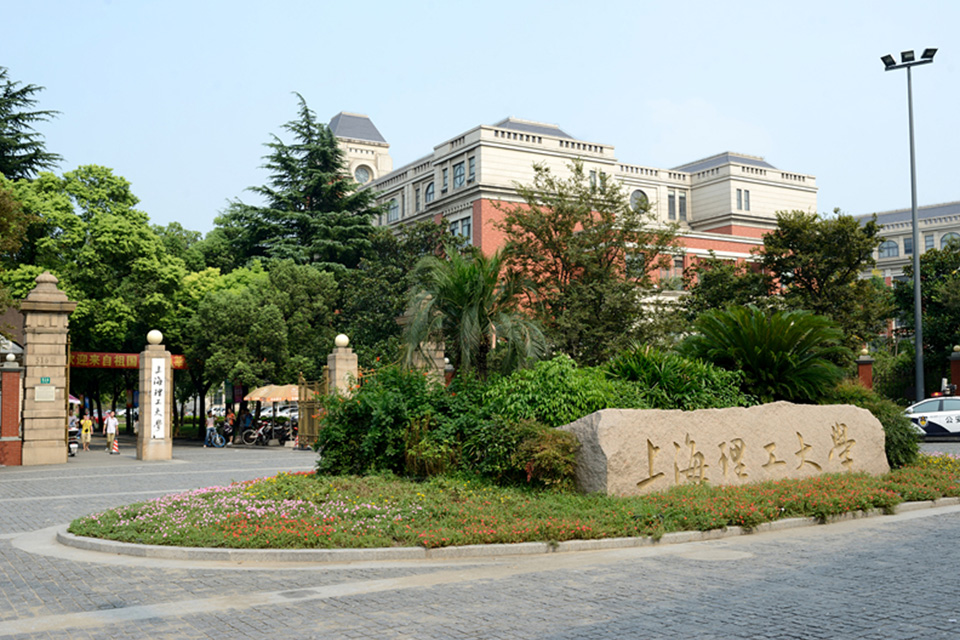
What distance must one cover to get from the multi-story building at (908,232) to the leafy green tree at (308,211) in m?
57.8

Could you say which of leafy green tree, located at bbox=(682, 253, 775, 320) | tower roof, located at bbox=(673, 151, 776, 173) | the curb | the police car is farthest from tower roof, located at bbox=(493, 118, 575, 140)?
the curb

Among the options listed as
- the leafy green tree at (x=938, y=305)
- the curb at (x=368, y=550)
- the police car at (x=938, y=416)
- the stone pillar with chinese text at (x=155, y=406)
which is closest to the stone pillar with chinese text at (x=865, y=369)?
the leafy green tree at (x=938, y=305)

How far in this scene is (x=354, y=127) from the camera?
85.1 metres

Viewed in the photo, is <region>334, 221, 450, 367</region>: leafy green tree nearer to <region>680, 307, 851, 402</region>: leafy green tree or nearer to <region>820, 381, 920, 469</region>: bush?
<region>680, 307, 851, 402</region>: leafy green tree

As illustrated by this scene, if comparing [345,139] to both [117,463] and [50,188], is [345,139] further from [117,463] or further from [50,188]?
[117,463]

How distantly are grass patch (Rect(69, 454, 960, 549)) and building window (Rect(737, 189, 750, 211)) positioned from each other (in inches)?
2208

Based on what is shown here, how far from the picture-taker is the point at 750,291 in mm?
35281

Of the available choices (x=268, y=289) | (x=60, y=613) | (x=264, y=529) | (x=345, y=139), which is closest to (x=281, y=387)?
(x=268, y=289)

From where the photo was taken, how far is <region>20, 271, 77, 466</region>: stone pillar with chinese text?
23.8 m

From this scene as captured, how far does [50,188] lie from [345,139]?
49380 millimetres

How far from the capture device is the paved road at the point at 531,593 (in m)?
6.25

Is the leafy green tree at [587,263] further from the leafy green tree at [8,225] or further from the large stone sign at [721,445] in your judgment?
the leafy green tree at [8,225]

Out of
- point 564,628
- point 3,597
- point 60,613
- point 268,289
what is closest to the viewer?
point 564,628

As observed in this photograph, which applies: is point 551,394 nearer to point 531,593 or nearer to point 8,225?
point 531,593
